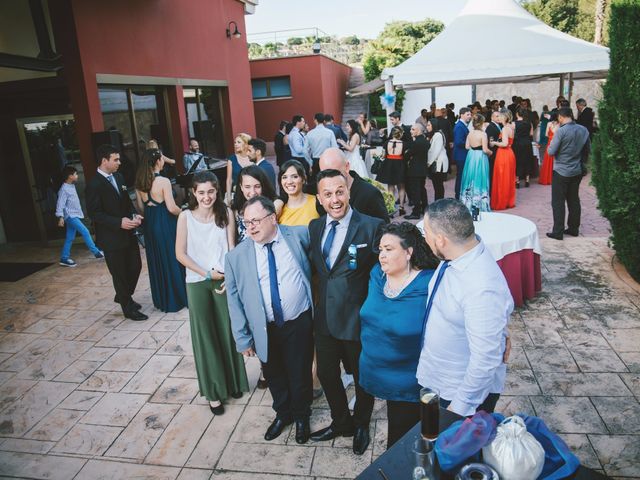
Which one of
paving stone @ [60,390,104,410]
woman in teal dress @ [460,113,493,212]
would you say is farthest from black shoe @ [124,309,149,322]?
woman in teal dress @ [460,113,493,212]

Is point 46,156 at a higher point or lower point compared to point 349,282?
higher

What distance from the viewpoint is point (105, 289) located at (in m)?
6.39

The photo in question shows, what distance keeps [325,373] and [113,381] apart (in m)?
2.16

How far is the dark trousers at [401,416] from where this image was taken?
247 centimetres

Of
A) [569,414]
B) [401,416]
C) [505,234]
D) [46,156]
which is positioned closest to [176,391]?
[401,416]

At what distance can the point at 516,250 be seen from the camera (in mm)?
4770

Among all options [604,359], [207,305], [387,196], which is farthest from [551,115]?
[207,305]

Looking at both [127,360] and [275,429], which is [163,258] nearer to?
[127,360]

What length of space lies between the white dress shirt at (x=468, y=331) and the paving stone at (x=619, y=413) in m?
1.50

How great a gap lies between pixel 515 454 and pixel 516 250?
361 centimetres

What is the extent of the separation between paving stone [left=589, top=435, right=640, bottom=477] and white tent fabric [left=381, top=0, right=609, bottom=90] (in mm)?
6311

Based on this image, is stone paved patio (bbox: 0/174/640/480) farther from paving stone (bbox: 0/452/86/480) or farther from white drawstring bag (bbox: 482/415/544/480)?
white drawstring bag (bbox: 482/415/544/480)

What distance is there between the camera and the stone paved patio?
122 inches

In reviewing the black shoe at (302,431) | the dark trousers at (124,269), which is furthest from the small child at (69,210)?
the black shoe at (302,431)
